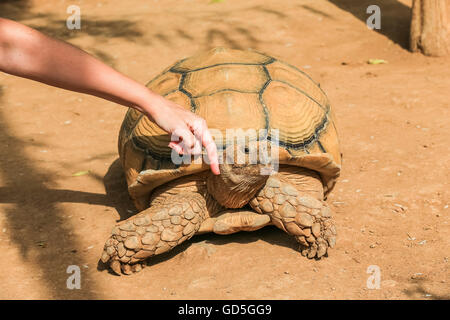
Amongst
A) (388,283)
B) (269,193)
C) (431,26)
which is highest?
(431,26)

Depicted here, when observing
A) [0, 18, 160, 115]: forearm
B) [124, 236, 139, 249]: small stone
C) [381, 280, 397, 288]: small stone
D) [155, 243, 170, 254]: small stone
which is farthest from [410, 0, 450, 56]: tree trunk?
[0, 18, 160, 115]: forearm

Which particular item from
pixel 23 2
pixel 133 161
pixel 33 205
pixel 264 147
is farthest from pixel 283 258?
pixel 23 2

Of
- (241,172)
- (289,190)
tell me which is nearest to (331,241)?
(289,190)

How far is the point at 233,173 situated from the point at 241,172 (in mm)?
38

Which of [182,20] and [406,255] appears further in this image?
[182,20]

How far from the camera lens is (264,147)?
2734 mm

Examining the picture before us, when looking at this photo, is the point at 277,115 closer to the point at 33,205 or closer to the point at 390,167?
the point at 390,167

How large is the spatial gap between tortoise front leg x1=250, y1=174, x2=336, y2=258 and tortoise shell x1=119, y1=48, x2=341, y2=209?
0.54ft

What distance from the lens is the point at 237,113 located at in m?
2.86

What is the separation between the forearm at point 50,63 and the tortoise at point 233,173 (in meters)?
0.88

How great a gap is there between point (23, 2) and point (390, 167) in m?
6.48

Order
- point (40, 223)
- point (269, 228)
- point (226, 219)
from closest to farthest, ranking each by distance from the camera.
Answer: point (226, 219), point (269, 228), point (40, 223)

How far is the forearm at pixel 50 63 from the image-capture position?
1.85 meters

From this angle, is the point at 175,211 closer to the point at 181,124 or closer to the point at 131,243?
the point at 131,243
